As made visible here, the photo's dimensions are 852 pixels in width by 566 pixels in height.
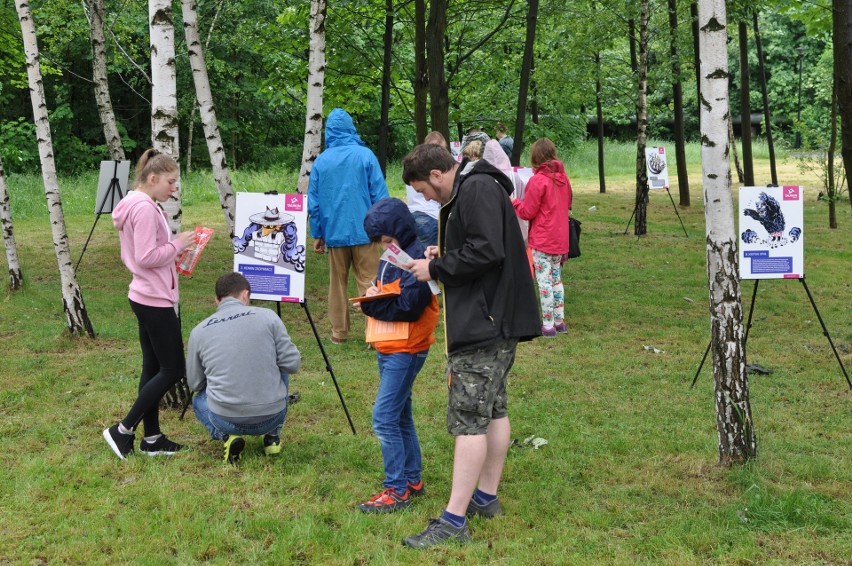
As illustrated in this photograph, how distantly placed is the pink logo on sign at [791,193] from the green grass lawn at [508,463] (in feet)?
5.12

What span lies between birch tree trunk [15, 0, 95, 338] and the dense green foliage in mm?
5974

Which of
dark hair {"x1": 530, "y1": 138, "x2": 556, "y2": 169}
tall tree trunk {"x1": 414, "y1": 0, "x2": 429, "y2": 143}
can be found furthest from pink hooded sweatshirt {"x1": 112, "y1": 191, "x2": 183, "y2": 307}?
tall tree trunk {"x1": 414, "y1": 0, "x2": 429, "y2": 143}

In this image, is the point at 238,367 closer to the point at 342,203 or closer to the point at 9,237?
the point at 342,203

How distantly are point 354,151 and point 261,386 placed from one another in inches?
156

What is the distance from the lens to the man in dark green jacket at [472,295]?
410 centimetres

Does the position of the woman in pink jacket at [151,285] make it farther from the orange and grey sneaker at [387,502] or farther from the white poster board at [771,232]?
the white poster board at [771,232]

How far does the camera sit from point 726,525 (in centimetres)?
448

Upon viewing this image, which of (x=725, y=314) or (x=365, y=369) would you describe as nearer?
(x=725, y=314)

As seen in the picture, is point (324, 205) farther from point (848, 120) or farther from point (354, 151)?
point (848, 120)

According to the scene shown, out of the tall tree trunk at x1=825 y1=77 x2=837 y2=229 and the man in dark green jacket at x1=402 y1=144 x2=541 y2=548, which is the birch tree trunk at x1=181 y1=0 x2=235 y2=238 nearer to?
the man in dark green jacket at x1=402 y1=144 x2=541 y2=548

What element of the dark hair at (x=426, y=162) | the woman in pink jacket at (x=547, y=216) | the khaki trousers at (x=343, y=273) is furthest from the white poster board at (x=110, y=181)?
the dark hair at (x=426, y=162)

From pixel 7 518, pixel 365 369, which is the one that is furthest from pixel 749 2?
pixel 7 518

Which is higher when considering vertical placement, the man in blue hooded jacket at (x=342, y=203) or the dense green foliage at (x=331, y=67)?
the dense green foliage at (x=331, y=67)

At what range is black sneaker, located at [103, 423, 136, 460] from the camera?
549cm
